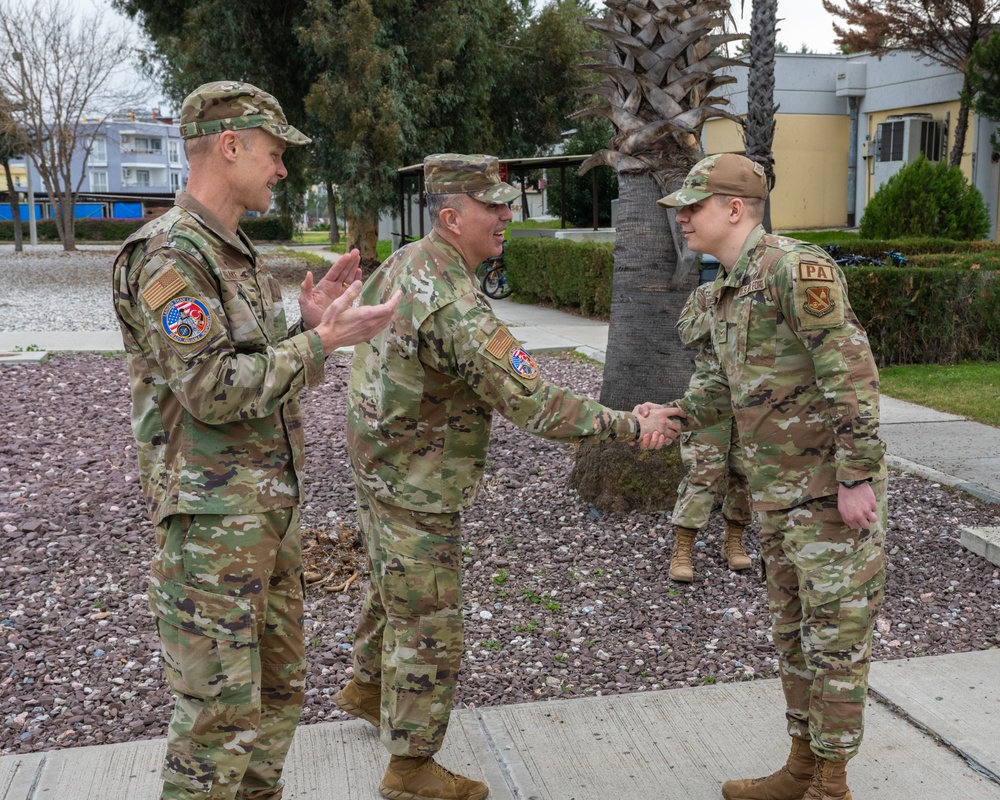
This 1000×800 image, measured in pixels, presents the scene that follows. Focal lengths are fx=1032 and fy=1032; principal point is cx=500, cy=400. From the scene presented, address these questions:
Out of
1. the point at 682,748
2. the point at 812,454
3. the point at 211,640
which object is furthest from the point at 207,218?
the point at 682,748

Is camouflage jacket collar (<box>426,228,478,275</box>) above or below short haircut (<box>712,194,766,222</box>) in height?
below

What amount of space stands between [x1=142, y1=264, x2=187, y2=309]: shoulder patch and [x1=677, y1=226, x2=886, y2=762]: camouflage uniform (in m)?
1.59

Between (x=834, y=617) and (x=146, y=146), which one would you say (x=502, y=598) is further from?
(x=146, y=146)

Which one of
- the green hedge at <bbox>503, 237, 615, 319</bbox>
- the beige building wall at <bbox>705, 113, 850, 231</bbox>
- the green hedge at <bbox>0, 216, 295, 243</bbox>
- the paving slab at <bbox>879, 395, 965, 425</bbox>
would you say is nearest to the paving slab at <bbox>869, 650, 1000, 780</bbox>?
the paving slab at <bbox>879, 395, 965, 425</bbox>

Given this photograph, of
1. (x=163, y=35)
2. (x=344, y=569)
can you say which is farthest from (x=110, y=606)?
(x=163, y=35)

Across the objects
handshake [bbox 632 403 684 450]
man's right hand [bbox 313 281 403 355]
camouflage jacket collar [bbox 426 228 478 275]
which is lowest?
handshake [bbox 632 403 684 450]

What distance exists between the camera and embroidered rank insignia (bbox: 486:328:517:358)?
296 cm

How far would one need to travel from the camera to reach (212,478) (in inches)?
100

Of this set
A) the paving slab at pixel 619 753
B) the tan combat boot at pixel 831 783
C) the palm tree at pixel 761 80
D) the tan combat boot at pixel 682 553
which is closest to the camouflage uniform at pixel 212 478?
the paving slab at pixel 619 753

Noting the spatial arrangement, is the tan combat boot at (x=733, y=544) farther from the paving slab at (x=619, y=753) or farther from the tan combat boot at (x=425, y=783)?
the tan combat boot at (x=425, y=783)

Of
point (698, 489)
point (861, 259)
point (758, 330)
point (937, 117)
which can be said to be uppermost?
point (937, 117)

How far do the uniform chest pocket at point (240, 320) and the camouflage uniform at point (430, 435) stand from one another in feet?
1.79

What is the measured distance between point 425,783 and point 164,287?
5.68 feet

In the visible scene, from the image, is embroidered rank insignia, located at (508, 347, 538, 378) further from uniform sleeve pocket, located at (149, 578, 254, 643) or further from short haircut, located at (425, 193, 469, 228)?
uniform sleeve pocket, located at (149, 578, 254, 643)
